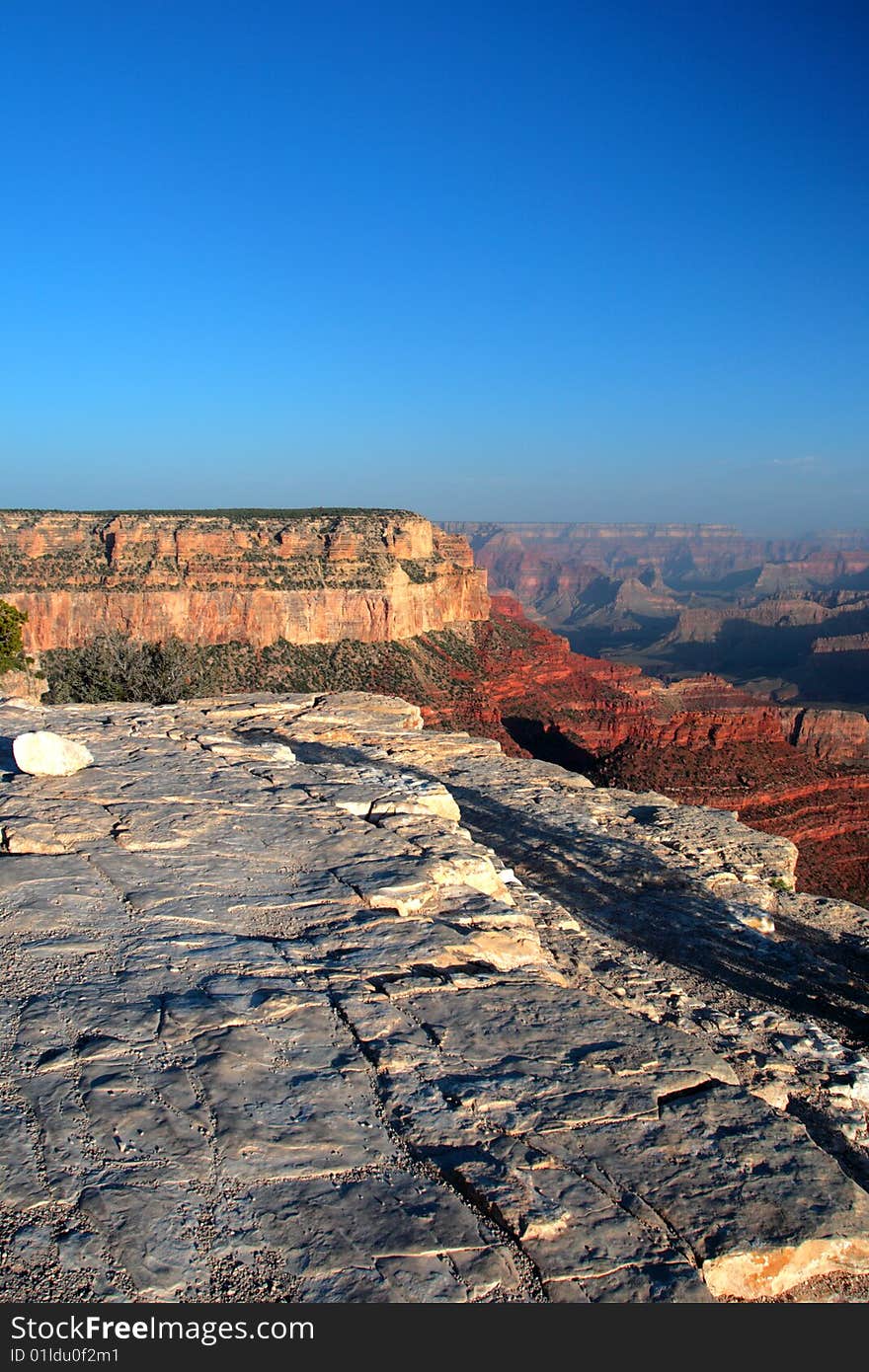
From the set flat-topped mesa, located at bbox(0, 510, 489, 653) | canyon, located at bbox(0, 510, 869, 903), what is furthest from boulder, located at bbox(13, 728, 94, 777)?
flat-topped mesa, located at bbox(0, 510, 489, 653)

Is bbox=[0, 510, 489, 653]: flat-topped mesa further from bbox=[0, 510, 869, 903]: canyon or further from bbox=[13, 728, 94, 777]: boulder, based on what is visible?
bbox=[13, 728, 94, 777]: boulder

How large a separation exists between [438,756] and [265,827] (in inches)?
289

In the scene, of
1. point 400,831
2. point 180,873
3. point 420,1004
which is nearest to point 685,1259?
point 420,1004

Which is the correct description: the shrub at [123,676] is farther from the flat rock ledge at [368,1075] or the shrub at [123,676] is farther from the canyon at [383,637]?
the canyon at [383,637]

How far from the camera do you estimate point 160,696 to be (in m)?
17.8

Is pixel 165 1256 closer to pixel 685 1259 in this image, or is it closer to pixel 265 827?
pixel 685 1259

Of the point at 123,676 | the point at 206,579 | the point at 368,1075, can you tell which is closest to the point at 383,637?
the point at 206,579

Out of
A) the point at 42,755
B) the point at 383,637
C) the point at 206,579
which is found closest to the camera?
the point at 42,755

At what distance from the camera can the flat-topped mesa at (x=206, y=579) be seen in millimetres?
47656

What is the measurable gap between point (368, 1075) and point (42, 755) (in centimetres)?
512

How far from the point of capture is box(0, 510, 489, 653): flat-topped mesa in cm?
4766

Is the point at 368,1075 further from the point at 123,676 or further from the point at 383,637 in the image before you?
the point at 383,637

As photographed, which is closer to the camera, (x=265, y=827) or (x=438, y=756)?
(x=265, y=827)

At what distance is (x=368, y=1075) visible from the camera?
187 inches
